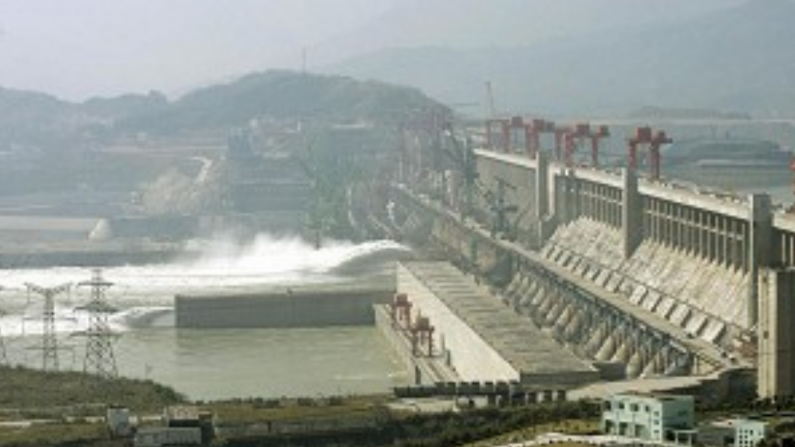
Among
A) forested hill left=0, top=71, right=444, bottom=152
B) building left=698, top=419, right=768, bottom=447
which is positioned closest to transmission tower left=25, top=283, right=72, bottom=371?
building left=698, top=419, right=768, bottom=447

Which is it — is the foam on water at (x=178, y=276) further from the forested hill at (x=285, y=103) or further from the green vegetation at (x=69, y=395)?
the forested hill at (x=285, y=103)

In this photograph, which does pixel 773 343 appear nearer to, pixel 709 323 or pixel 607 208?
pixel 709 323

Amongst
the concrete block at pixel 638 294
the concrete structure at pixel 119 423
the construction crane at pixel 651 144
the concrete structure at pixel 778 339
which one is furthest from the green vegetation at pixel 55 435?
the construction crane at pixel 651 144

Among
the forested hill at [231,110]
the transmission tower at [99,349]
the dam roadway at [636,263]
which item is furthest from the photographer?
the forested hill at [231,110]

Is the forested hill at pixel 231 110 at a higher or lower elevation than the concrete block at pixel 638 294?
higher

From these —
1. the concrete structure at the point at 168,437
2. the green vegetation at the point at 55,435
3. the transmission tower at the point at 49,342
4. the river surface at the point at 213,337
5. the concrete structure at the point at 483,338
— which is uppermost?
the concrete structure at the point at 168,437

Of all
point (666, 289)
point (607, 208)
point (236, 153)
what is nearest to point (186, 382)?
point (666, 289)

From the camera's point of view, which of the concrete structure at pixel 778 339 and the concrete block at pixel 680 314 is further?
the concrete block at pixel 680 314
